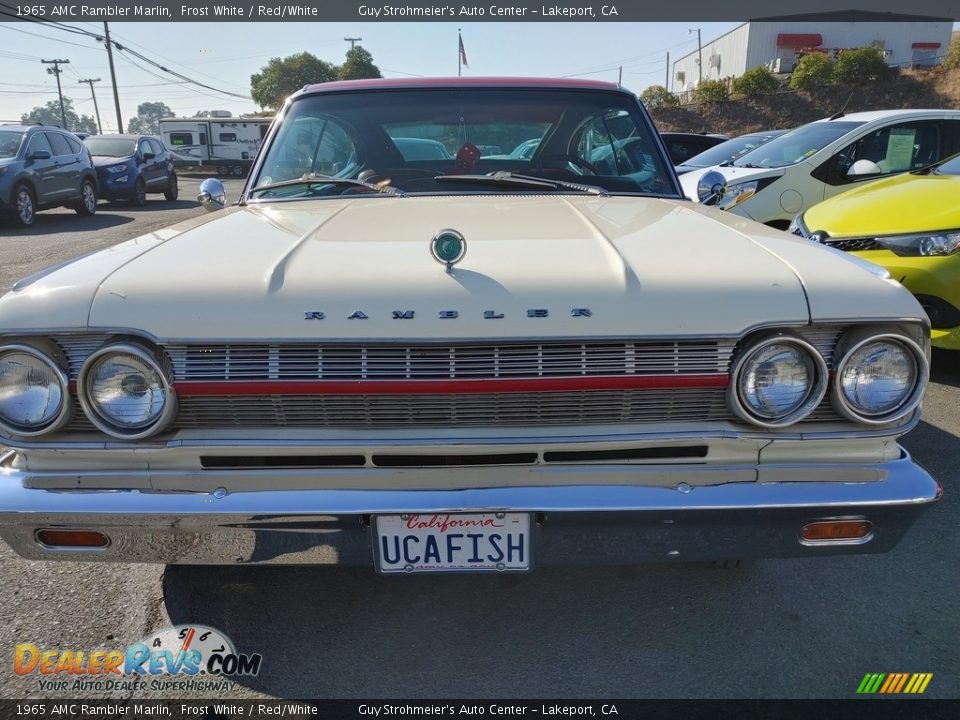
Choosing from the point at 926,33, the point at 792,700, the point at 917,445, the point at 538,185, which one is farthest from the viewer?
the point at 926,33

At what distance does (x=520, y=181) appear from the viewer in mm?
2904

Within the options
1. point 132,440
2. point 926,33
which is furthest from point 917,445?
point 926,33

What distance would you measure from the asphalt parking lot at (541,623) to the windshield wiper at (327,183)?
1.51m

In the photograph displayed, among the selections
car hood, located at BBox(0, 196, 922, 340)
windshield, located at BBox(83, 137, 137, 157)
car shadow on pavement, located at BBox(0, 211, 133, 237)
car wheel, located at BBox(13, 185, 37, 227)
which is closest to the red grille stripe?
car hood, located at BBox(0, 196, 922, 340)

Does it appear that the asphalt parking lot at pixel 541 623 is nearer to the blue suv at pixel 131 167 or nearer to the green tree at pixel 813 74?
the blue suv at pixel 131 167

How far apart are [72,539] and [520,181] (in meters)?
2.02

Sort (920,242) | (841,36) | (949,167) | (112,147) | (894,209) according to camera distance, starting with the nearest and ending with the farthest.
→ 1. (920,242)
2. (894,209)
3. (949,167)
4. (112,147)
5. (841,36)

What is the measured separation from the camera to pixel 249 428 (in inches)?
69.9

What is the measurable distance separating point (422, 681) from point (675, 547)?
838 mm

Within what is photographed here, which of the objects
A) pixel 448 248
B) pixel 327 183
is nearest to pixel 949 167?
pixel 327 183

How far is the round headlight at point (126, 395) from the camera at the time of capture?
172cm

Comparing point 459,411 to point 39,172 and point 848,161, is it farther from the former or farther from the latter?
point 39,172

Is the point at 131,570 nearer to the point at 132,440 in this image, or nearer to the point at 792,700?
the point at 132,440

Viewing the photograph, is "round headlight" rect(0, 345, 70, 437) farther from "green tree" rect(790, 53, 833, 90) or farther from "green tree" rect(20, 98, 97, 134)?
"green tree" rect(20, 98, 97, 134)
